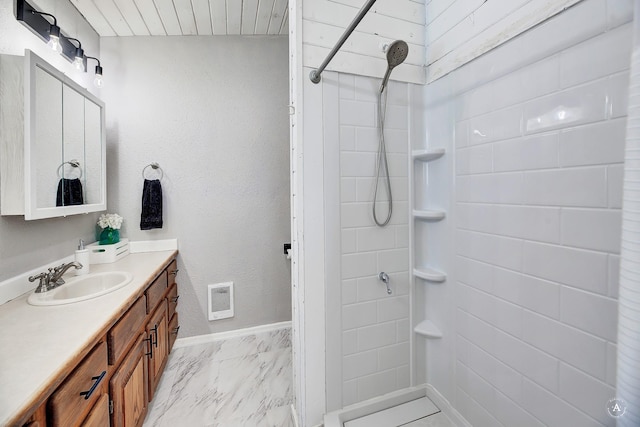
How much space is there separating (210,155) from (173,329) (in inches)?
56.7

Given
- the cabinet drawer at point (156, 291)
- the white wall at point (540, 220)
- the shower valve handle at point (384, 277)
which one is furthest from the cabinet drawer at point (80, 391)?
the white wall at point (540, 220)

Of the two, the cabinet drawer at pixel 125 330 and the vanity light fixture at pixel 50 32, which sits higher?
the vanity light fixture at pixel 50 32

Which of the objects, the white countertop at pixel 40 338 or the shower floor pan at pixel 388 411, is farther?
the shower floor pan at pixel 388 411

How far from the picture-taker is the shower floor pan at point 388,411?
129cm

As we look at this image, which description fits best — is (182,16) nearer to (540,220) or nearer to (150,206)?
(150,206)

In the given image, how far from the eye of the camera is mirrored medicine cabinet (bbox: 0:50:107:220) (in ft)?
3.97

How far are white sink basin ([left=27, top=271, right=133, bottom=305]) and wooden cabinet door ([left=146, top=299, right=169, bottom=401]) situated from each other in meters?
0.31

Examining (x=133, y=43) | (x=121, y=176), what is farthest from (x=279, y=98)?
(x=121, y=176)

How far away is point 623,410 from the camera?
598 mm

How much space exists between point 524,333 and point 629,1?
112 centimetres

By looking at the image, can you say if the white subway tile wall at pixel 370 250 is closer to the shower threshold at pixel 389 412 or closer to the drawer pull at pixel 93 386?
the shower threshold at pixel 389 412

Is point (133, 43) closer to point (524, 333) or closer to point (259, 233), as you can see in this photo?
point (259, 233)

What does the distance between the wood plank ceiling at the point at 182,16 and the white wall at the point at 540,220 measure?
1.55 meters

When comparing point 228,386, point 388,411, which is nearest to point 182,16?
point 228,386
